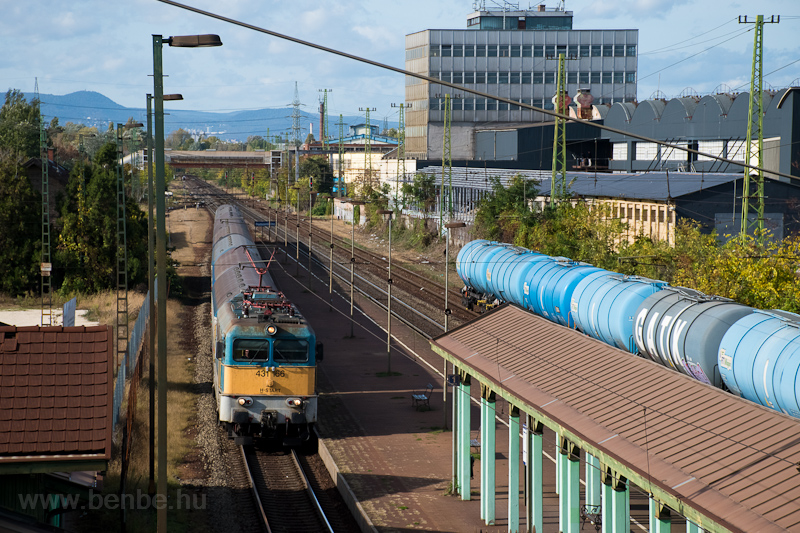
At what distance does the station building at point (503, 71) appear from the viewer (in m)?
90.4

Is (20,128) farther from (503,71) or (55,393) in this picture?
(55,393)

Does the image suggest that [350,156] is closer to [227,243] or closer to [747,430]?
[227,243]

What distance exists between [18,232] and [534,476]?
1364 inches

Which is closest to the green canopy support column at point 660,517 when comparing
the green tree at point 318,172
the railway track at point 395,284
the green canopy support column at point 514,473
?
the green canopy support column at point 514,473

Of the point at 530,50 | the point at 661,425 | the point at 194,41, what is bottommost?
the point at 661,425

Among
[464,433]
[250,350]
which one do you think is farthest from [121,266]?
[464,433]

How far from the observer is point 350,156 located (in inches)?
4414

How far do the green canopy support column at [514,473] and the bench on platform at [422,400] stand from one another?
8.47 meters

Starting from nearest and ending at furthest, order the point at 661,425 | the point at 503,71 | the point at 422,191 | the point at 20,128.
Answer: the point at 661,425
the point at 422,191
the point at 20,128
the point at 503,71

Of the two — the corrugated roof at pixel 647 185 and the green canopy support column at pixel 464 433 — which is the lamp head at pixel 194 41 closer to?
the green canopy support column at pixel 464 433

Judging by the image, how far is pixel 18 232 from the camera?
1591 inches

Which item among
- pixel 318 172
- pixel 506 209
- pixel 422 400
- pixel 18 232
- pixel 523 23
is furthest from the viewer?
pixel 318 172

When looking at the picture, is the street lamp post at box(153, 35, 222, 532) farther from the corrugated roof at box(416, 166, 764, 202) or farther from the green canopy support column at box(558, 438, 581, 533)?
the corrugated roof at box(416, 166, 764, 202)

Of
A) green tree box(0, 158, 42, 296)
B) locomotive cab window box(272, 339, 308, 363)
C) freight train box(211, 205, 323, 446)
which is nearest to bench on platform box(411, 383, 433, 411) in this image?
freight train box(211, 205, 323, 446)
